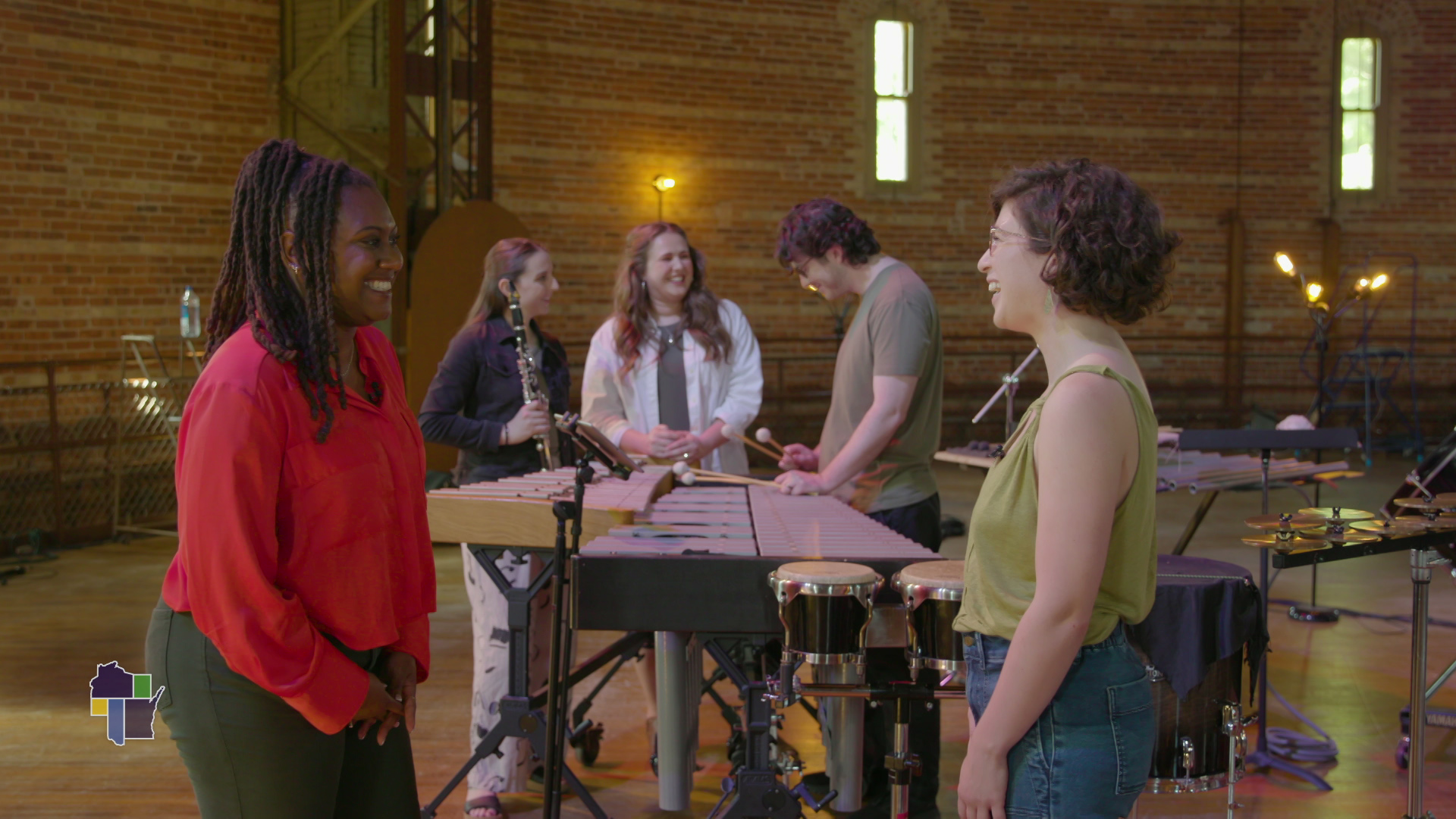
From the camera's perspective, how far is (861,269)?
129 inches

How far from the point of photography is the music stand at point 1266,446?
3.55m

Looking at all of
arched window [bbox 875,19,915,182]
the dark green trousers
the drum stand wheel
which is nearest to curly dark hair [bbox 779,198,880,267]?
the drum stand wheel

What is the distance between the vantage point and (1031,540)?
1518 mm

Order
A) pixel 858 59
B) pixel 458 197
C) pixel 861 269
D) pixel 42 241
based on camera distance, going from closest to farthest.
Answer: pixel 861 269
pixel 42 241
pixel 458 197
pixel 858 59

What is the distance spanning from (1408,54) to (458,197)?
385 inches

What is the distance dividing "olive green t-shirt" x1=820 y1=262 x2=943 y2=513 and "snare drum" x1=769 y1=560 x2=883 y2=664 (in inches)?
38.5

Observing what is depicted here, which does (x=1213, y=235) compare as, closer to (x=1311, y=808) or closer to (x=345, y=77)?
(x=345, y=77)

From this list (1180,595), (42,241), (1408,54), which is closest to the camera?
(1180,595)

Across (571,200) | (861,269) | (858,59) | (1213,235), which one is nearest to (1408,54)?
(1213,235)

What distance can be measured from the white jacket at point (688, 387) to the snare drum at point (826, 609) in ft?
5.08

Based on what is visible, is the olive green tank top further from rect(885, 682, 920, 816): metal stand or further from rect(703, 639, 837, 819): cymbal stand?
rect(703, 639, 837, 819): cymbal stand

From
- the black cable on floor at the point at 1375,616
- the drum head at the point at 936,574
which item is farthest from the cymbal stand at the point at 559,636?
the black cable on floor at the point at 1375,616

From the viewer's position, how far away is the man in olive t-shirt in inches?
121

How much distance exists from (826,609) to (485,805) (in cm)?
149
